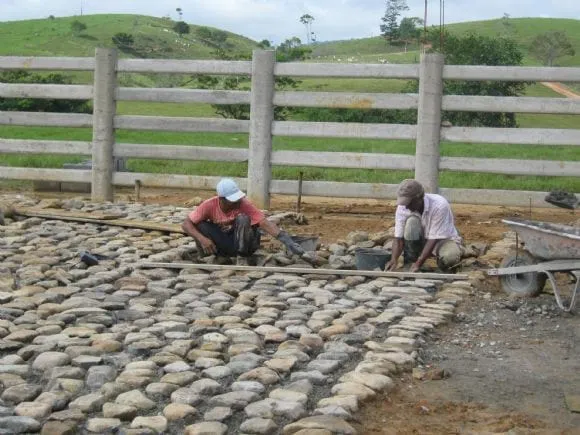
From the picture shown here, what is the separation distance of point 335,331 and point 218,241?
249 cm

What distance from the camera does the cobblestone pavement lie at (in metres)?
4.46

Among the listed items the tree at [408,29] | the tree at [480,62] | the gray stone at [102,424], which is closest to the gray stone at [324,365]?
the gray stone at [102,424]

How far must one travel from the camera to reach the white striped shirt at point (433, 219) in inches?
310

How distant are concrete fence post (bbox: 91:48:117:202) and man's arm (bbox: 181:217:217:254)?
3.99m

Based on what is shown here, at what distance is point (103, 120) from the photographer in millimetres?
11938

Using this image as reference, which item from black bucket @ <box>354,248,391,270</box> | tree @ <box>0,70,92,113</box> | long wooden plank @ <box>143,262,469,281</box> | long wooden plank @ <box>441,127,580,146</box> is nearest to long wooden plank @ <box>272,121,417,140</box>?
long wooden plank @ <box>441,127,580,146</box>

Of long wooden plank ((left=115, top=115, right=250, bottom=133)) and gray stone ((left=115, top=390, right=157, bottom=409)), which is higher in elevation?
long wooden plank ((left=115, top=115, right=250, bottom=133))

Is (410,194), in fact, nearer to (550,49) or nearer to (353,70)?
(353,70)

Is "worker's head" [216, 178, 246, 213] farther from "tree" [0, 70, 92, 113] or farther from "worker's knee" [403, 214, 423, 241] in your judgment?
"tree" [0, 70, 92, 113]

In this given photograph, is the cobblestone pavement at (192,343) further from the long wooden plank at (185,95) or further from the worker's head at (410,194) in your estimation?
the long wooden plank at (185,95)

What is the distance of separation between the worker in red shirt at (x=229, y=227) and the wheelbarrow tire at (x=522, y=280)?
1.65m

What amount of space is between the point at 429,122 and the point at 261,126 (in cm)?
186

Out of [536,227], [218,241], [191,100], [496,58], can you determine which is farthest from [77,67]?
[496,58]

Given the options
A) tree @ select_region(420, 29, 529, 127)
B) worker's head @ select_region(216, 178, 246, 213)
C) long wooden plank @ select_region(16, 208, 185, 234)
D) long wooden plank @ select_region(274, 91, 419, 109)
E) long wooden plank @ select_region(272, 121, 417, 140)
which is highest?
tree @ select_region(420, 29, 529, 127)
